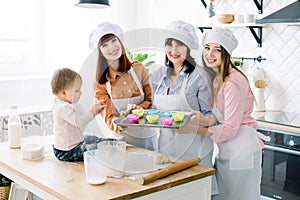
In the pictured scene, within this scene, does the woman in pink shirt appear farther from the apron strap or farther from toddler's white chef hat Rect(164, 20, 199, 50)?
the apron strap

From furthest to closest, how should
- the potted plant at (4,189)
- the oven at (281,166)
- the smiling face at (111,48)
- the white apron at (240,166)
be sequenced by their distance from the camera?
the oven at (281,166) → the potted plant at (4,189) → the white apron at (240,166) → the smiling face at (111,48)

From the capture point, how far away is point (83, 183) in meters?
1.62

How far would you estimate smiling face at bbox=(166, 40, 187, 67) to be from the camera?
1848 millimetres

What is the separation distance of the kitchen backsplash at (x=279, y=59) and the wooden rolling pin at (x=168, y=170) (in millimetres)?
1578

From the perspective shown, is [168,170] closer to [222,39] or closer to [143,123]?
[143,123]

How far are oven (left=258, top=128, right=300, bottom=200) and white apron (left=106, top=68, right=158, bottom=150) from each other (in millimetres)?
1002

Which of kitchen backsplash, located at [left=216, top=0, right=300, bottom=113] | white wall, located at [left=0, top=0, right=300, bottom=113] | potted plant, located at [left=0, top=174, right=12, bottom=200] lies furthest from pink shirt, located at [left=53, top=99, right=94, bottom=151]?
kitchen backsplash, located at [left=216, top=0, right=300, bottom=113]

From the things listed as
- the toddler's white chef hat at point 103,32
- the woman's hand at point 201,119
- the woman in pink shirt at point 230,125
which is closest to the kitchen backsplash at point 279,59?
the woman in pink shirt at point 230,125

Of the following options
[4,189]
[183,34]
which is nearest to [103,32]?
[183,34]

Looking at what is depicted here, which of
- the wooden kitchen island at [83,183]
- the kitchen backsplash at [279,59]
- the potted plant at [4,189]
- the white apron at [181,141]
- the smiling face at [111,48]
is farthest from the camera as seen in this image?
the kitchen backsplash at [279,59]

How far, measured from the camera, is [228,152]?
2051 mm

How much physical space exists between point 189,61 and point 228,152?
1.66ft

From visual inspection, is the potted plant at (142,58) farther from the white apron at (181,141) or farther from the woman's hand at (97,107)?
the woman's hand at (97,107)

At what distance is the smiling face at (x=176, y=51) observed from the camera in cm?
185
